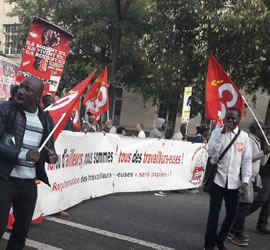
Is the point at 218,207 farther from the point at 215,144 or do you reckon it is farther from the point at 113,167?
the point at 113,167

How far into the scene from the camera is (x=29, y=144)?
314cm

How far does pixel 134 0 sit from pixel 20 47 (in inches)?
310

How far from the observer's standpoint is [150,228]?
5.72 m

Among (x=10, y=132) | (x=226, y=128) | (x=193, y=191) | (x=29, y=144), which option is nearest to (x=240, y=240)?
(x=226, y=128)

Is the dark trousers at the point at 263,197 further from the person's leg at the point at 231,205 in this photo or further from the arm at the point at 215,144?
the arm at the point at 215,144

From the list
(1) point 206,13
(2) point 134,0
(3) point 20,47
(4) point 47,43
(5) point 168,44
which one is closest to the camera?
(4) point 47,43

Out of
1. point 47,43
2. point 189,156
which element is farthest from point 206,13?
point 47,43

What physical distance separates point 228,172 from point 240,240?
4.47 feet

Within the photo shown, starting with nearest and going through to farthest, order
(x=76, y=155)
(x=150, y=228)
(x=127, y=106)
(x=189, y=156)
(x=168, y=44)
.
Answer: (x=150, y=228)
(x=76, y=155)
(x=189, y=156)
(x=168, y=44)
(x=127, y=106)

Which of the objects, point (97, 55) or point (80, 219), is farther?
point (97, 55)

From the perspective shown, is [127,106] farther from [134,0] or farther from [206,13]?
[206,13]

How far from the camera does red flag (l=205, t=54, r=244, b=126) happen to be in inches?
218

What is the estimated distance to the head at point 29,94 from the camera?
3.09 metres

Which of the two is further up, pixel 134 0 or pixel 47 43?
pixel 134 0
